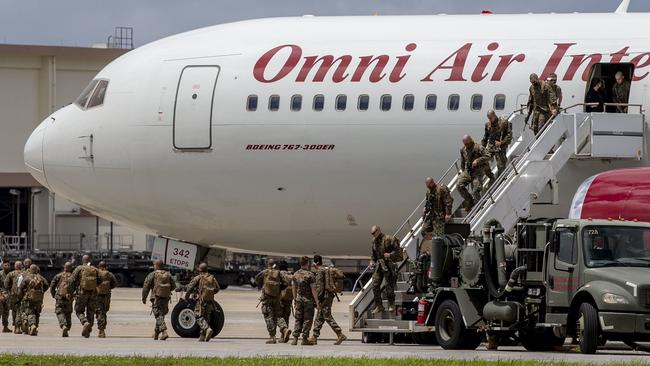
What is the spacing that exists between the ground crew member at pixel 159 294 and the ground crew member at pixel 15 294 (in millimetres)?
4226

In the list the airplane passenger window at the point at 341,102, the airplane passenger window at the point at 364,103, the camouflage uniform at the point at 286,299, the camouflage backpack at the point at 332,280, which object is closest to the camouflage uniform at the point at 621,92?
the airplane passenger window at the point at 364,103

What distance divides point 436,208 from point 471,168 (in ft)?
3.03

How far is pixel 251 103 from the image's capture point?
29.4 meters

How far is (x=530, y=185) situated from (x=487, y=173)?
771mm

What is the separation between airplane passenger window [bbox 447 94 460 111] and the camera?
92.1 feet

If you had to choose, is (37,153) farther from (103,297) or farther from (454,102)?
(454,102)

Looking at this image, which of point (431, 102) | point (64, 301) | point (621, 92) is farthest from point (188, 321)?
point (621, 92)

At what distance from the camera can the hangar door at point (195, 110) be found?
29.6 meters

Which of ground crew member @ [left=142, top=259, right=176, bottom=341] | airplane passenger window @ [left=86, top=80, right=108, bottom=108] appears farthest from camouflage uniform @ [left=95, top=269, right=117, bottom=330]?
airplane passenger window @ [left=86, top=80, right=108, bottom=108]

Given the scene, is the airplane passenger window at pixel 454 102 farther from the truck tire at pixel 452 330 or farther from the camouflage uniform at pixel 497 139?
the truck tire at pixel 452 330

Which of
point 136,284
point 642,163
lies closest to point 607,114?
point 642,163

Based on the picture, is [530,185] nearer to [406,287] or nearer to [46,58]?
[406,287]

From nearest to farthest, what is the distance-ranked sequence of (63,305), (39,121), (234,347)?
(234,347) → (63,305) → (39,121)

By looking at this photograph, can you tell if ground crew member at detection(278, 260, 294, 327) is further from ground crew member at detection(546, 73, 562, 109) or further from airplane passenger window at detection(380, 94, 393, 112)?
ground crew member at detection(546, 73, 562, 109)
